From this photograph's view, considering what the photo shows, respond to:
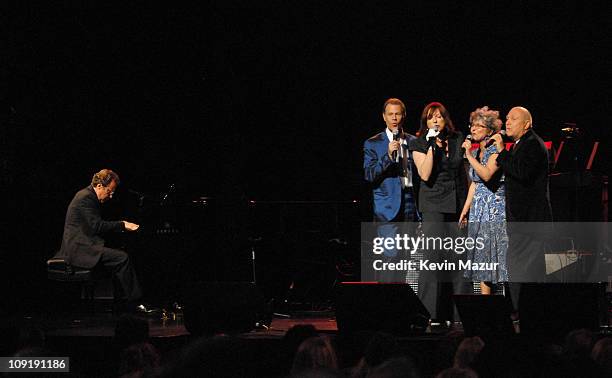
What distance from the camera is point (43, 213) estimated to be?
879cm

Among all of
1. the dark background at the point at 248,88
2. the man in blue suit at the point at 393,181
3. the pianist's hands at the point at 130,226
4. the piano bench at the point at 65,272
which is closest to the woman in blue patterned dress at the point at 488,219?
the man in blue suit at the point at 393,181

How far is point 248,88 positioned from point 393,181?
355cm

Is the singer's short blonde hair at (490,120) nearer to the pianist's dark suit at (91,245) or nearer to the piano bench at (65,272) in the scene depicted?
the pianist's dark suit at (91,245)

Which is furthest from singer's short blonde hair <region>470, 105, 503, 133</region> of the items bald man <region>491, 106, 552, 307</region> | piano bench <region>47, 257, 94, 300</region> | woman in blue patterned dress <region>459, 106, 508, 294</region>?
piano bench <region>47, 257, 94, 300</region>

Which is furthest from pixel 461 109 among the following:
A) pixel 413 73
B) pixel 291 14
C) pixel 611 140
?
pixel 291 14

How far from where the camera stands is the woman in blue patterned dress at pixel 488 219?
6391mm

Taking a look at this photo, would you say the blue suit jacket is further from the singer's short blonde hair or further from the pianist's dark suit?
the pianist's dark suit

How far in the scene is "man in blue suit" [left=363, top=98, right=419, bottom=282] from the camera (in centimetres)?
661

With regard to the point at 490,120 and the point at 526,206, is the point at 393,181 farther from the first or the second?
the point at 526,206

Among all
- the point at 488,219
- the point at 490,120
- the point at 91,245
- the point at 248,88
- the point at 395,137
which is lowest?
the point at 91,245

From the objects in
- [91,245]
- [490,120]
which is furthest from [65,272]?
[490,120]

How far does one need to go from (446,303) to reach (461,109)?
11.0ft

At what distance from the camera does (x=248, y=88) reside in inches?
385

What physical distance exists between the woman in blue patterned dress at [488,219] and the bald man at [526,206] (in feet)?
0.68
